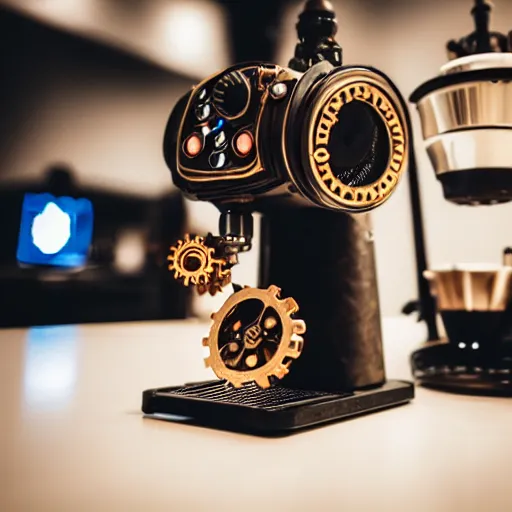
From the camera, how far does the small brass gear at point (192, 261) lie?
0.52 m

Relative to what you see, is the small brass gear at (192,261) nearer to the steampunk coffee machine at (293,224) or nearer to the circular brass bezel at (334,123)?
the steampunk coffee machine at (293,224)

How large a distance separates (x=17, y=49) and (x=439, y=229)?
3.51ft

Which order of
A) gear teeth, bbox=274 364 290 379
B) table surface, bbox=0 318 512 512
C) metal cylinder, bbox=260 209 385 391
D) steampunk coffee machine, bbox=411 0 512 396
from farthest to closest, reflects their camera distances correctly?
1. steampunk coffee machine, bbox=411 0 512 396
2. metal cylinder, bbox=260 209 385 391
3. gear teeth, bbox=274 364 290 379
4. table surface, bbox=0 318 512 512

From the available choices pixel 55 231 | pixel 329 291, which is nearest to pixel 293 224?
pixel 329 291

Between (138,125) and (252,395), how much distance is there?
1106mm

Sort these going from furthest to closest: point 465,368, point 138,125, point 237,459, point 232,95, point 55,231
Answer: point 138,125, point 55,231, point 465,368, point 232,95, point 237,459

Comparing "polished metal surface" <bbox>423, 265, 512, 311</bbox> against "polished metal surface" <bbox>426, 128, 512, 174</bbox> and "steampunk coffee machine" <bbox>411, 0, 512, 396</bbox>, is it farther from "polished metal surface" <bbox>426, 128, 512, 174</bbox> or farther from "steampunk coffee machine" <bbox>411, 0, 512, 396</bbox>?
"polished metal surface" <bbox>426, 128, 512, 174</bbox>

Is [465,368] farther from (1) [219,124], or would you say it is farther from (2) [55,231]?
(2) [55,231]

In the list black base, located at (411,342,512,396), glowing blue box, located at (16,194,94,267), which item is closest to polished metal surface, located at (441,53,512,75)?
black base, located at (411,342,512,396)

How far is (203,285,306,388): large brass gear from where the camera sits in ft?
1.62

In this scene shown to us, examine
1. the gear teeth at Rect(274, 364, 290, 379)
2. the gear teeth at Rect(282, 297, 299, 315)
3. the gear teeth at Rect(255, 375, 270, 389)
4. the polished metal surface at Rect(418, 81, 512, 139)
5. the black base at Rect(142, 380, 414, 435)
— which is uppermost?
the polished metal surface at Rect(418, 81, 512, 139)

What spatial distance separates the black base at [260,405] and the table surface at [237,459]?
10mm

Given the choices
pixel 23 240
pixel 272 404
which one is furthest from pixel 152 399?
pixel 23 240

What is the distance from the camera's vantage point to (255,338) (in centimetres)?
51
